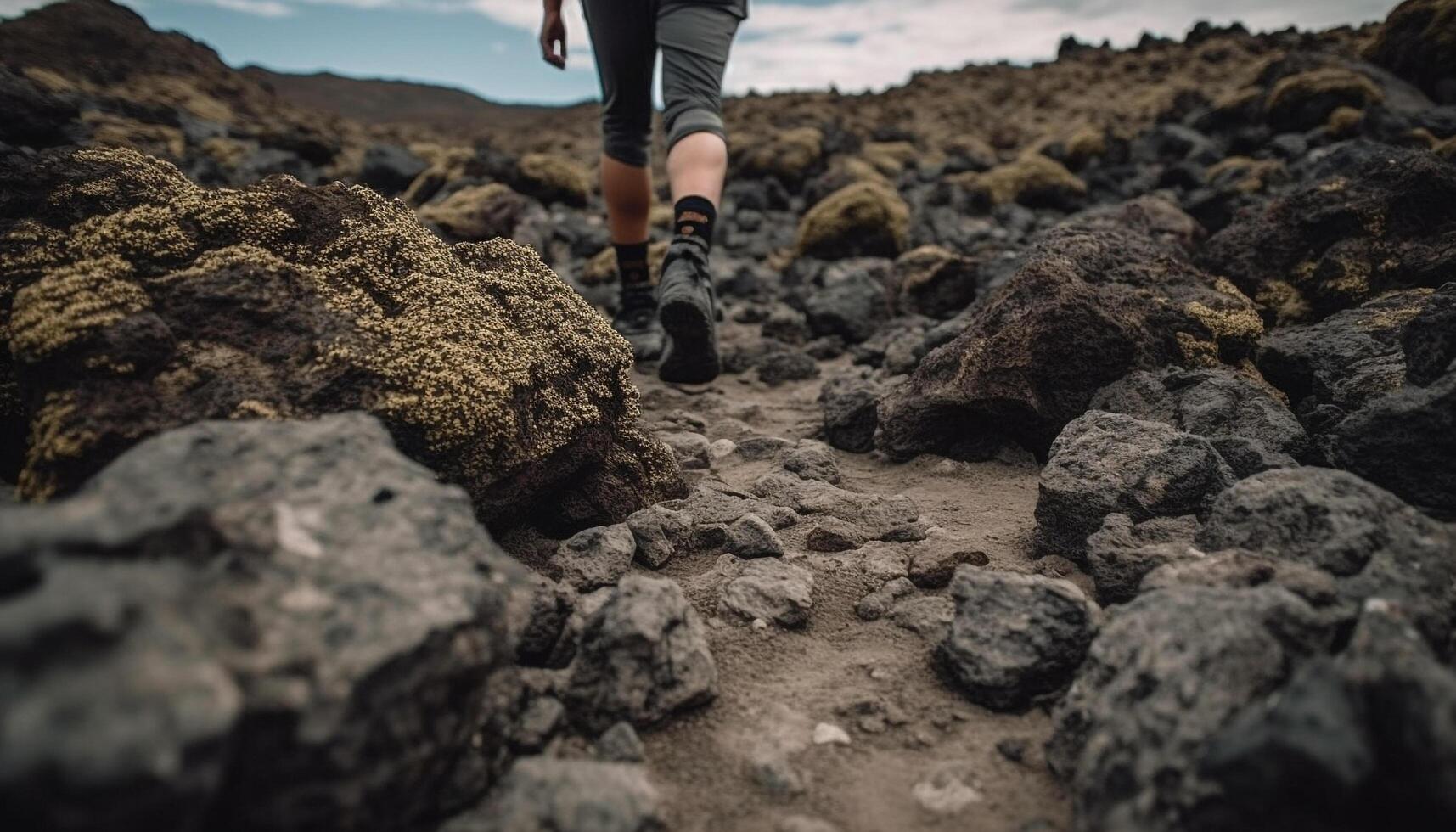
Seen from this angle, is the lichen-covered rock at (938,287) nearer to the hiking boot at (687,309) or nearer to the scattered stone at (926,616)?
the hiking boot at (687,309)

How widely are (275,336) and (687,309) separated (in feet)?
6.70

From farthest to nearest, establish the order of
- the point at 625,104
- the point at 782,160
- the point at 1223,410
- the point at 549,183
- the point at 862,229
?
the point at 782,160 → the point at 549,183 → the point at 862,229 → the point at 625,104 → the point at 1223,410

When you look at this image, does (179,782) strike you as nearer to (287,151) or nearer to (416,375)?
(416,375)

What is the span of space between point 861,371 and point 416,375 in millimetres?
3366

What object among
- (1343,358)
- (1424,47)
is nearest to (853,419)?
(1343,358)

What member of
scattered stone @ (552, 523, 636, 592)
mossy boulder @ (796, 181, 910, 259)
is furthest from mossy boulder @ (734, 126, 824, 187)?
scattered stone @ (552, 523, 636, 592)

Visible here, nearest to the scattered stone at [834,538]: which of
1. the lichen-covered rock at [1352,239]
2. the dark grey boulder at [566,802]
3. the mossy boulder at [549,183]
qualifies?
the dark grey boulder at [566,802]

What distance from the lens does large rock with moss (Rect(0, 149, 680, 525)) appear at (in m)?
2.11

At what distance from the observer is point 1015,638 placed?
7.11ft

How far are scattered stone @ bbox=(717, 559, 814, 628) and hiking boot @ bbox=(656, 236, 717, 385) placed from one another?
1.73m

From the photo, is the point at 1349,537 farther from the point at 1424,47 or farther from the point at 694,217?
the point at 1424,47

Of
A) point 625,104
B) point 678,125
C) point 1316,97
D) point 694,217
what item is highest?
point 1316,97

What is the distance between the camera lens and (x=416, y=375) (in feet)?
8.01

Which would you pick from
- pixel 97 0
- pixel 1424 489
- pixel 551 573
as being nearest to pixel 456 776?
pixel 551 573
